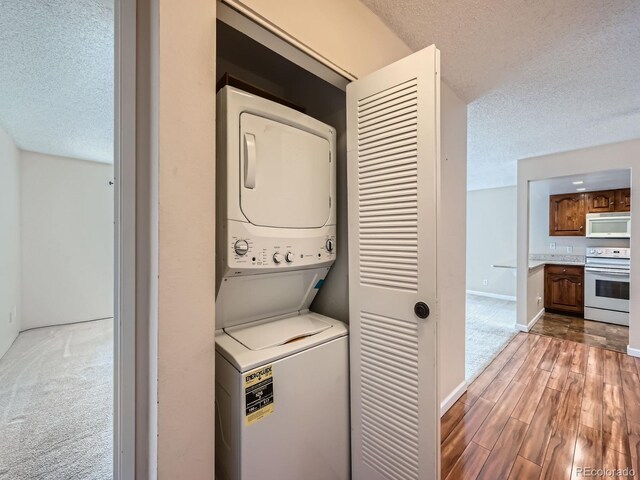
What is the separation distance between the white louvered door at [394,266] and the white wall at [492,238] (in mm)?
5442

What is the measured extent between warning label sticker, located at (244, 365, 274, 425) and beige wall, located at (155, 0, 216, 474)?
12cm

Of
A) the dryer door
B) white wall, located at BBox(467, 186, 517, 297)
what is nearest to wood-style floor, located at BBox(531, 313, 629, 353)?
white wall, located at BBox(467, 186, 517, 297)

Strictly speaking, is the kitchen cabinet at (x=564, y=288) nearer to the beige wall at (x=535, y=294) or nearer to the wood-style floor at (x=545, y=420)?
the beige wall at (x=535, y=294)

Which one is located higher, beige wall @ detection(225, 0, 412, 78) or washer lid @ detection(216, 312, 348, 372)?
→ beige wall @ detection(225, 0, 412, 78)

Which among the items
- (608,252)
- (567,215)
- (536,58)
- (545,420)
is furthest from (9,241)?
(608,252)

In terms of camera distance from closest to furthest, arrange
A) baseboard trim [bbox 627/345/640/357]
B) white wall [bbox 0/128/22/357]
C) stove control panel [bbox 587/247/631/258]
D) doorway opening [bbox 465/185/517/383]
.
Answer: white wall [bbox 0/128/22/357]
baseboard trim [bbox 627/345/640/357]
stove control panel [bbox 587/247/631/258]
doorway opening [bbox 465/185/517/383]

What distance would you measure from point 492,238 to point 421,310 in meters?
5.82

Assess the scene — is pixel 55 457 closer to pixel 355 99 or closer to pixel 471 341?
pixel 355 99

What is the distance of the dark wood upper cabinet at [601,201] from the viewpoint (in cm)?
418

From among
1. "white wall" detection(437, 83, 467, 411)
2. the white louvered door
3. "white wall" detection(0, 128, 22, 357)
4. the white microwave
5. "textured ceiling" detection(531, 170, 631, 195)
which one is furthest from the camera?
the white microwave

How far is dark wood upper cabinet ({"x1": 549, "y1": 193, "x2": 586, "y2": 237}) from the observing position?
4.49m

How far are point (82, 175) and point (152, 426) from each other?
4374 millimetres

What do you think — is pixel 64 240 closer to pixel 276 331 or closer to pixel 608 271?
pixel 276 331

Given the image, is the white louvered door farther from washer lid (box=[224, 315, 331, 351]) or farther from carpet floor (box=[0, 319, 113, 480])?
carpet floor (box=[0, 319, 113, 480])
